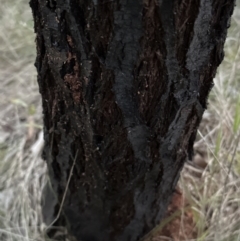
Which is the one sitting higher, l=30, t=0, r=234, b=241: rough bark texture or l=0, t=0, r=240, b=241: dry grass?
l=30, t=0, r=234, b=241: rough bark texture

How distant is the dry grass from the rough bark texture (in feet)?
0.55

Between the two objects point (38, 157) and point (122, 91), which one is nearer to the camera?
point (122, 91)

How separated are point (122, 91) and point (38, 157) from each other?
2.26ft

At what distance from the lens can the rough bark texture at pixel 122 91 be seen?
2.02 feet

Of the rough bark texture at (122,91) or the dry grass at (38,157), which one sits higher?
the rough bark texture at (122,91)

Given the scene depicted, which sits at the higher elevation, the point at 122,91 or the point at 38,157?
the point at 122,91

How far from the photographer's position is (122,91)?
27.5 inches

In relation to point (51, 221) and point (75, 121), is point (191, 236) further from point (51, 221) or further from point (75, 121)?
point (75, 121)

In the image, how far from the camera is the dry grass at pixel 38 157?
1112 mm

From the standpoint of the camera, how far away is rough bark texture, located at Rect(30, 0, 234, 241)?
62cm

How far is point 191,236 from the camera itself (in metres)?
1.12

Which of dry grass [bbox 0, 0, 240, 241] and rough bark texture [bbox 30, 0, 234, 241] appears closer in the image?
rough bark texture [bbox 30, 0, 234, 241]

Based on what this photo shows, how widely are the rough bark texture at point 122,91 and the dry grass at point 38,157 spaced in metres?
0.17

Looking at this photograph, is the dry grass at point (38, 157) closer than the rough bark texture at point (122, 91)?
No
